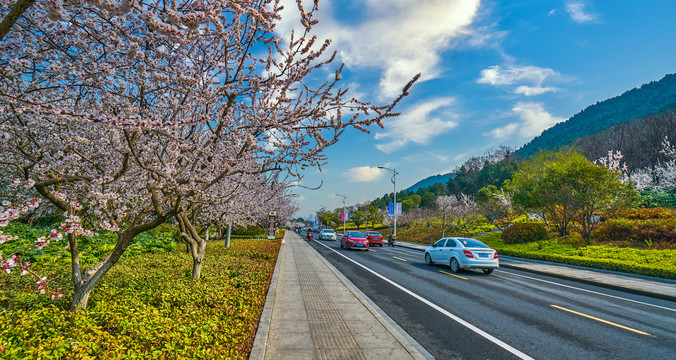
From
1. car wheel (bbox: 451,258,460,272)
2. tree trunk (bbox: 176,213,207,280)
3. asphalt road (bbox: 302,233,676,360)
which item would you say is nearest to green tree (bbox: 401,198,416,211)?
car wheel (bbox: 451,258,460,272)

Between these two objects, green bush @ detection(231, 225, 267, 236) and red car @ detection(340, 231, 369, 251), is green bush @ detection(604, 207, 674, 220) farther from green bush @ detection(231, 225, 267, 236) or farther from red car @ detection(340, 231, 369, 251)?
green bush @ detection(231, 225, 267, 236)

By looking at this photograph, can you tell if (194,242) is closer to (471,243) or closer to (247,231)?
(471,243)

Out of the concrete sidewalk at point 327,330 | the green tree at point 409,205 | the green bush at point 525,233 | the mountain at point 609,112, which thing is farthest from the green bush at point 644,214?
the mountain at point 609,112

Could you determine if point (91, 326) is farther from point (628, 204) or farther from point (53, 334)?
point (628, 204)

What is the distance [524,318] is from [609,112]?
160463 millimetres

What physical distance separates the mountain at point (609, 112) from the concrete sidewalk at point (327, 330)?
4759 inches

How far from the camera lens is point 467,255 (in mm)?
13234

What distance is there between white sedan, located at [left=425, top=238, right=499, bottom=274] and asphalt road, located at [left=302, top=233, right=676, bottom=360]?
45.8 inches

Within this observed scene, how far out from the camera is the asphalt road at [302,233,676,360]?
536cm

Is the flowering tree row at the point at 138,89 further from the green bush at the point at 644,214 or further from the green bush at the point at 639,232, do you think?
the green bush at the point at 644,214

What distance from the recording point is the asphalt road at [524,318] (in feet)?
17.6

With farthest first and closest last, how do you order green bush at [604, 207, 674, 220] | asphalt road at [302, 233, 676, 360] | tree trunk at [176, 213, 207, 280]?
1. green bush at [604, 207, 674, 220]
2. tree trunk at [176, 213, 207, 280]
3. asphalt road at [302, 233, 676, 360]

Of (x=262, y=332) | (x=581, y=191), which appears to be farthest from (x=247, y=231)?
(x=262, y=332)

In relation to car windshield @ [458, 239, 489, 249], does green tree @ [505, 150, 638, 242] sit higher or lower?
higher
